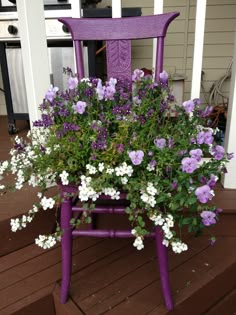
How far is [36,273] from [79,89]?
80cm

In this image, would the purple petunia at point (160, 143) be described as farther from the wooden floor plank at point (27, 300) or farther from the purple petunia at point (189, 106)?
the wooden floor plank at point (27, 300)

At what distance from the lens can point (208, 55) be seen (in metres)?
3.07

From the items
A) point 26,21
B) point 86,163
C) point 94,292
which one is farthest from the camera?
point 26,21

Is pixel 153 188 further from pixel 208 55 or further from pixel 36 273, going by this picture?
pixel 208 55

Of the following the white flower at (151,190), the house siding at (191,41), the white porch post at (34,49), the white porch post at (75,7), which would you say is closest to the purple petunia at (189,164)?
the white flower at (151,190)

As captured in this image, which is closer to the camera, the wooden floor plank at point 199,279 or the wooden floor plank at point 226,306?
the wooden floor plank at point 199,279

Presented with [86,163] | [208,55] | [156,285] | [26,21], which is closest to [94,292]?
[156,285]

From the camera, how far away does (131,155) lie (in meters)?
0.87

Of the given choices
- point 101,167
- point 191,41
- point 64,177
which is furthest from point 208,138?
point 191,41

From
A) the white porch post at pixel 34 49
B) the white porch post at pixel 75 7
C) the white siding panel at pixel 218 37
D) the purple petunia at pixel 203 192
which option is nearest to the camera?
the purple petunia at pixel 203 192

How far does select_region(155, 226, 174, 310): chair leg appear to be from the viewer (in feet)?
3.36

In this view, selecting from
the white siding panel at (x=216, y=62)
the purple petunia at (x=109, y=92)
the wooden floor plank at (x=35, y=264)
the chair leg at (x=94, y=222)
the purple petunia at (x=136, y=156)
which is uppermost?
the white siding panel at (x=216, y=62)

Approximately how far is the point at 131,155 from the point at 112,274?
65cm

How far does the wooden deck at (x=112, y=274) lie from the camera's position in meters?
1.13
